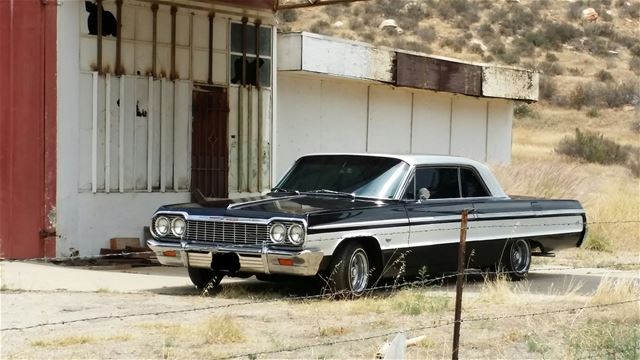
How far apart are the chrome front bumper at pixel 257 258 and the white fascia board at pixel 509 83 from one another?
14.0 m

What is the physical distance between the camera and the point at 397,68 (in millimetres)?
20656

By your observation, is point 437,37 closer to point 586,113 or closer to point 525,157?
point 586,113

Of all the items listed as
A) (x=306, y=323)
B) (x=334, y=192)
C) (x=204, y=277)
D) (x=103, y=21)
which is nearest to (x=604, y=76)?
(x=103, y=21)

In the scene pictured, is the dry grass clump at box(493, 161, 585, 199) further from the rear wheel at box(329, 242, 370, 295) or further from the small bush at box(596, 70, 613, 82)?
the small bush at box(596, 70, 613, 82)

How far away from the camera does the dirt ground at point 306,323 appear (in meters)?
8.24

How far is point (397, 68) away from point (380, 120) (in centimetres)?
111

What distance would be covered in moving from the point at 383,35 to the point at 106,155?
43.9 meters

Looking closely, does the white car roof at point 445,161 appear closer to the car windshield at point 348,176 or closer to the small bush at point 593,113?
the car windshield at point 348,176


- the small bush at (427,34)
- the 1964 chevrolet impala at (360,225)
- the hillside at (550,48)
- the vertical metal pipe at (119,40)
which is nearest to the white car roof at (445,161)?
the 1964 chevrolet impala at (360,225)

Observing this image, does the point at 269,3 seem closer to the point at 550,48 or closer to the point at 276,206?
the point at 276,206

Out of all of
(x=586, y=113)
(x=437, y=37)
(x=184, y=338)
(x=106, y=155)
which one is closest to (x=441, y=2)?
(x=437, y=37)

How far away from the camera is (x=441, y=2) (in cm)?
6469

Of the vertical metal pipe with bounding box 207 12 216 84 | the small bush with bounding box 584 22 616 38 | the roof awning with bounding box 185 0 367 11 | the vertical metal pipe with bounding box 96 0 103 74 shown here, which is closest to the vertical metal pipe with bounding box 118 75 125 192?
the vertical metal pipe with bounding box 96 0 103 74

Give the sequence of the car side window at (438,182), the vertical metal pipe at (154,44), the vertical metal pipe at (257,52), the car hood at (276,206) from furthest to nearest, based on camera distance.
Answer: the vertical metal pipe at (257,52)
the vertical metal pipe at (154,44)
the car side window at (438,182)
the car hood at (276,206)
